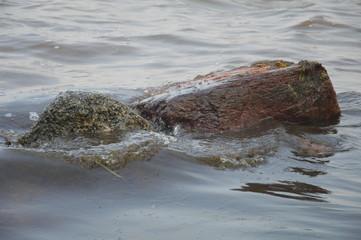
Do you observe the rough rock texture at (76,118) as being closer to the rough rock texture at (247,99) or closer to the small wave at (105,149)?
the small wave at (105,149)

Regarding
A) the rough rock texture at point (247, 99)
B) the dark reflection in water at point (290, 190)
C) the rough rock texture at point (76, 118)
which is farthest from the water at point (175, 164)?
the rough rock texture at point (76, 118)

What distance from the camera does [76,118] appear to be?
4.81 metres

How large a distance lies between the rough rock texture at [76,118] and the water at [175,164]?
1.65ft

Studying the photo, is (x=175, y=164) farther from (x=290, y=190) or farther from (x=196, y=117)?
(x=196, y=117)

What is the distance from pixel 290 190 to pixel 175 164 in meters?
1.00

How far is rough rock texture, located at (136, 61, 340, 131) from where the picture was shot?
18.3ft

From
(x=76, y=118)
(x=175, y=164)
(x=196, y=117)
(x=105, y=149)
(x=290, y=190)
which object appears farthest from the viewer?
(x=196, y=117)

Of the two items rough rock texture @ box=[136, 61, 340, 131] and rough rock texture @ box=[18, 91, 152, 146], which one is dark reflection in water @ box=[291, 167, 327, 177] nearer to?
rough rock texture @ box=[136, 61, 340, 131]

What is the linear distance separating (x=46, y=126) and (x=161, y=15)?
9326mm

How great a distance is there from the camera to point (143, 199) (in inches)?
146

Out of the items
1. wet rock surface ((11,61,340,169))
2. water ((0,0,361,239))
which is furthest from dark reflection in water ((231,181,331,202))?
wet rock surface ((11,61,340,169))

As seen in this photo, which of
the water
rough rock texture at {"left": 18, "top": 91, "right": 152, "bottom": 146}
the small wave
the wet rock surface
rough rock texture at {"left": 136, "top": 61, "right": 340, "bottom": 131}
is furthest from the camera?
rough rock texture at {"left": 136, "top": 61, "right": 340, "bottom": 131}

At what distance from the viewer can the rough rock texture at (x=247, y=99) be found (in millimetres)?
5570

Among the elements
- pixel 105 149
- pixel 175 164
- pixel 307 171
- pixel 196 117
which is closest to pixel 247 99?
pixel 196 117
